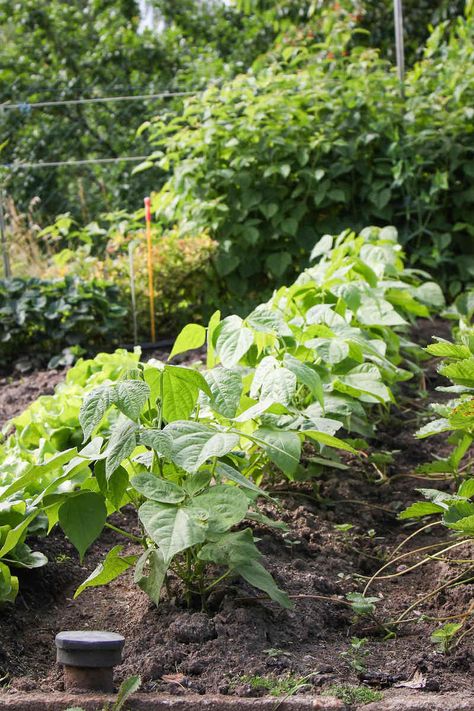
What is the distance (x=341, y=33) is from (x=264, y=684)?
8419 millimetres

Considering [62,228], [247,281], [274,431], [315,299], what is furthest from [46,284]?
[274,431]

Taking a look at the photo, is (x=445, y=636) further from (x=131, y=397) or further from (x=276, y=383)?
(x=131, y=397)

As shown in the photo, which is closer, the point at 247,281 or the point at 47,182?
the point at 247,281

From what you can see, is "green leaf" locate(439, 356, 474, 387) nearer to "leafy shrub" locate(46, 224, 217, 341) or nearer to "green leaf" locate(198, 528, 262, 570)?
"green leaf" locate(198, 528, 262, 570)

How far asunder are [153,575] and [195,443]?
0.35 meters

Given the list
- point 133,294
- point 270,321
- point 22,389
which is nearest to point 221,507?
point 270,321

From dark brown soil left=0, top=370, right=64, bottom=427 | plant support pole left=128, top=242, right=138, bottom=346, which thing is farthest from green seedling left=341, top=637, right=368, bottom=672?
plant support pole left=128, top=242, right=138, bottom=346

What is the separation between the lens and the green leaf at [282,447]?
2.38 m

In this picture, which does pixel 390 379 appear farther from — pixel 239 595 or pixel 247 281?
pixel 247 281

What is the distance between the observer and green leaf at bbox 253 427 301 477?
238 cm

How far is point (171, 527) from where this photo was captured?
6.51 ft

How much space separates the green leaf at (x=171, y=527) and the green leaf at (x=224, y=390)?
0.29 metres

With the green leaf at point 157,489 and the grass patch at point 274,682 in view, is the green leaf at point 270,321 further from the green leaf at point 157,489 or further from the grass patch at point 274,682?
the grass patch at point 274,682

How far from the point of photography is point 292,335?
10.1ft
